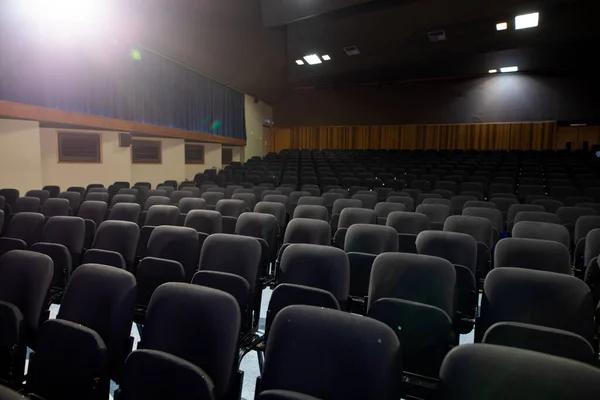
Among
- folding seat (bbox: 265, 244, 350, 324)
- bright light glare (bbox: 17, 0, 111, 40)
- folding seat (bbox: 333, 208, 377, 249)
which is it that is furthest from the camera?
bright light glare (bbox: 17, 0, 111, 40)

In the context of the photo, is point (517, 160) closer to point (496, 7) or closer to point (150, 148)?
point (496, 7)

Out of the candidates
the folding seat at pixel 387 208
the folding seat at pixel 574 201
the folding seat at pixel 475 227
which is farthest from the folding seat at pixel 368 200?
the folding seat at pixel 574 201

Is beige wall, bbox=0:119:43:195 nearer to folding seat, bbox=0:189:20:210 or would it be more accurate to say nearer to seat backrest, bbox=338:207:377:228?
folding seat, bbox=0:189:20:210

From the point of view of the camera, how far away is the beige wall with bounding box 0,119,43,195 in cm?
737

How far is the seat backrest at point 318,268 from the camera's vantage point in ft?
8.46

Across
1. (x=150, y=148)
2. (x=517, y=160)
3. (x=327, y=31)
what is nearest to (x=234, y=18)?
(x=327, y=31)

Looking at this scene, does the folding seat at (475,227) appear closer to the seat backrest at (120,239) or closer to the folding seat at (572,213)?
A: the folding seat at (572,213)

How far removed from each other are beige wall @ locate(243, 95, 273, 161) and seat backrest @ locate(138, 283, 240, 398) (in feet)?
49.5

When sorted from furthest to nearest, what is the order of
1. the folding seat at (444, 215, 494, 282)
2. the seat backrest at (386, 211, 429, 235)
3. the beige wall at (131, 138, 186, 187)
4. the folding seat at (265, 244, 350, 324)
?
the beige wall at (131, 138, 186, 187), the seat backrest at (386, 211, 429, 235), the folding seat at (444, 215, 494, 282), the folding seat at (265, 244, 350, 324)

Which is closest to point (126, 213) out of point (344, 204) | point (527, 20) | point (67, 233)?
point (67, 233)

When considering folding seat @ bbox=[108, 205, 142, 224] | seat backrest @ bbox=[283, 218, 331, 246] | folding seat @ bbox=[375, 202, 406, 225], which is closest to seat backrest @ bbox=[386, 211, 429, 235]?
folding seat @ bbox=[375, 202, 406, 225]

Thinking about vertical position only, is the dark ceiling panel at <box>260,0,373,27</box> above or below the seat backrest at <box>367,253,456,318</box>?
above

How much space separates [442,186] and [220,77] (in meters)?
8.61

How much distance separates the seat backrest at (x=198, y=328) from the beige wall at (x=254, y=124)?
49.5 ft
